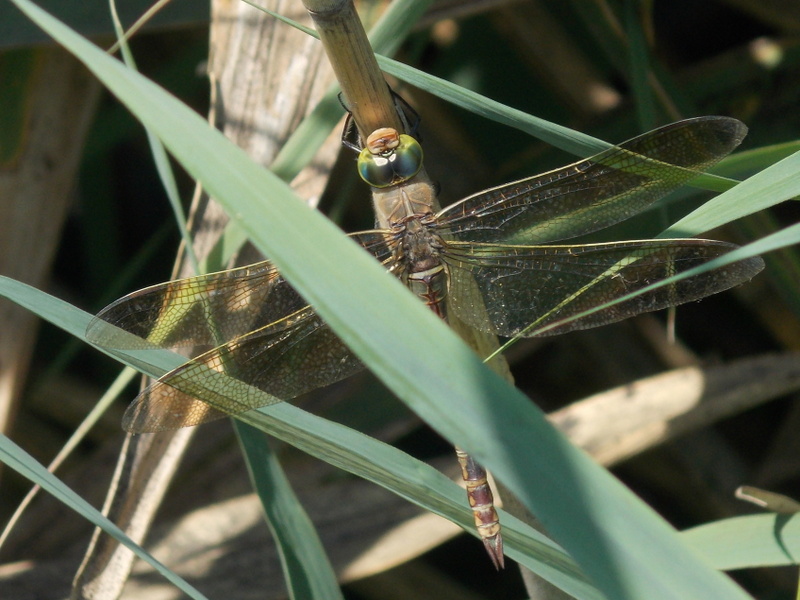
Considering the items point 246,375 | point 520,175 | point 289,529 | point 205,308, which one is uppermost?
point 520,175

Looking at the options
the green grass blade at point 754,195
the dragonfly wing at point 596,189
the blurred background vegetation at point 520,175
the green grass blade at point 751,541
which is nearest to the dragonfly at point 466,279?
the dragonfly wing at point 596,189

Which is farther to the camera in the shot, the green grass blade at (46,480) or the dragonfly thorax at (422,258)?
the dragonfly thorax at (422,258)

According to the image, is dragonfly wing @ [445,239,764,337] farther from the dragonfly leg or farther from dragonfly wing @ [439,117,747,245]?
the dragonfly leg

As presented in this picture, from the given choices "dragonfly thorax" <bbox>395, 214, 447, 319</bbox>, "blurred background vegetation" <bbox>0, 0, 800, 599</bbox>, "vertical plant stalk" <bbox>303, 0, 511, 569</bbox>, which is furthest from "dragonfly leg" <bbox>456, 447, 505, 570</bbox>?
"blurred background vegetation" <bbox>0, 0, 800, 599</bbox>

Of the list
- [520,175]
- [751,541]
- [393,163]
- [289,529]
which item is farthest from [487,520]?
[520,175]

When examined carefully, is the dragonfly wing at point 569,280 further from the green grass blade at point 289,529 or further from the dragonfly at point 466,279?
the green grass blade at point 289,529

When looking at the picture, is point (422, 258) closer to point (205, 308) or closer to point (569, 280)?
point (569, 280)
